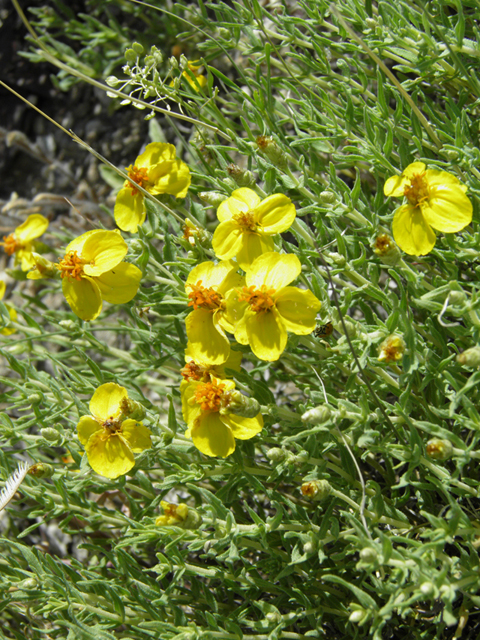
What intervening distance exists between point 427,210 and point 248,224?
66cm

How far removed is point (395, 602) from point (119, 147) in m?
4.15

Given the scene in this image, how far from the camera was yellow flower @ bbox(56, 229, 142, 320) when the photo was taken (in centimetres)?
221

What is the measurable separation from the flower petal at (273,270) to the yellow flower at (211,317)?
0.09m

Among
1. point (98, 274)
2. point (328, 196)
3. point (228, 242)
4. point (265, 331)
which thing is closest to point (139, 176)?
point (98, 274)

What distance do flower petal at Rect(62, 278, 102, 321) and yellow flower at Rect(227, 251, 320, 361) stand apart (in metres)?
0.66

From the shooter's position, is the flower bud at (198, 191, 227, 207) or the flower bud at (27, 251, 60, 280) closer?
the flower bud at (198, 191, 227, 207)

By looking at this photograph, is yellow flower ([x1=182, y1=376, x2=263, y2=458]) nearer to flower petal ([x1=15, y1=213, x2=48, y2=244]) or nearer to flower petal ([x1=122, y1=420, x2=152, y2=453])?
flower petal ([x1=122, y1=420, x2=152, y2=453])

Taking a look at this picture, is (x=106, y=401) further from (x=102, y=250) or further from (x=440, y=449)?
(x=440, y=449)

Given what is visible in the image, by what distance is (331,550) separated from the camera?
2.38m

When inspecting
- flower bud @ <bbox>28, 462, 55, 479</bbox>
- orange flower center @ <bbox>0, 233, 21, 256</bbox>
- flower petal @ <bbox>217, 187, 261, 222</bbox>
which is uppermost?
flower petal @ <bbox>217, 187, 261, 222</bbox>

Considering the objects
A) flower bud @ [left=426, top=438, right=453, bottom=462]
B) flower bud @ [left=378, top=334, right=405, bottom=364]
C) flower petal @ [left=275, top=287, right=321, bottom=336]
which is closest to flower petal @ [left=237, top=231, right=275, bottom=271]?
flower petal @ [left=275, top=287, right=321, bottom=336]

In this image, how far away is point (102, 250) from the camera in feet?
7.38

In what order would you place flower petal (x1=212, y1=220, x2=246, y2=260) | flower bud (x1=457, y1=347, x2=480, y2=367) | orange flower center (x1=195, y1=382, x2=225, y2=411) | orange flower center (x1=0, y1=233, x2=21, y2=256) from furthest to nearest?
orange flower center (x1=0, y1=233, x2=21, y2=256), flower petal (x1=212, y1=220, x2=246, y2=260), orange flower center (x1=195, y1=382, x2=225, y2=411), flower bud (x1=457, y1=347, x2=480, y2=367)

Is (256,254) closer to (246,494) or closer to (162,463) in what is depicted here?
(162,463)
